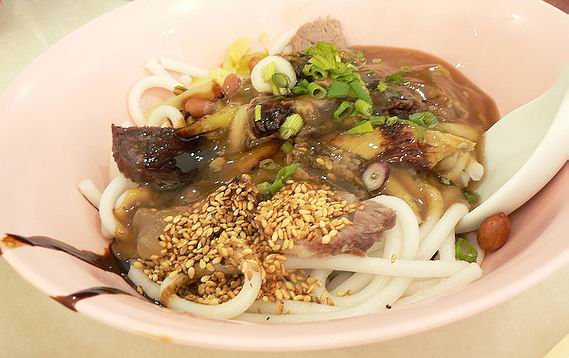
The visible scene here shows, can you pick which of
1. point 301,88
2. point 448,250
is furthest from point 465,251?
point 301,88

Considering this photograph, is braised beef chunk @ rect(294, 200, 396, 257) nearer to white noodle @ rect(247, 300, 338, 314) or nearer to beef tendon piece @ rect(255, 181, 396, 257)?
beef tendon piece @ rect(255, 181, 396, 257)

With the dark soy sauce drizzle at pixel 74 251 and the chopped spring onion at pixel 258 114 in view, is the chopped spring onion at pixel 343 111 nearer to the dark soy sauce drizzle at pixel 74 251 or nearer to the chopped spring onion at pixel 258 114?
the chopped spring onion at pixel 258 114

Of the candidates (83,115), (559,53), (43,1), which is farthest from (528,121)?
(43,1)

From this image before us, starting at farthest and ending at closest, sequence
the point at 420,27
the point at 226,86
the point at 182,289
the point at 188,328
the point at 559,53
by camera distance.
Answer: the point at 420,27 → the point at 226,86 → the point at 559,53 → the point at 182,289 → the point at 188,328

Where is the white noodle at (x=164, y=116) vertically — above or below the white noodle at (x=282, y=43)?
below

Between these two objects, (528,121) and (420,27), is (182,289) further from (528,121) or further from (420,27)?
(420,27)

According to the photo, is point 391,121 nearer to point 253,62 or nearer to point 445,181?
point 445,181

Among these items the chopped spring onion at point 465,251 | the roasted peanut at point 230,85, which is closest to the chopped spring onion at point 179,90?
the roasted peanut at point 230,85
